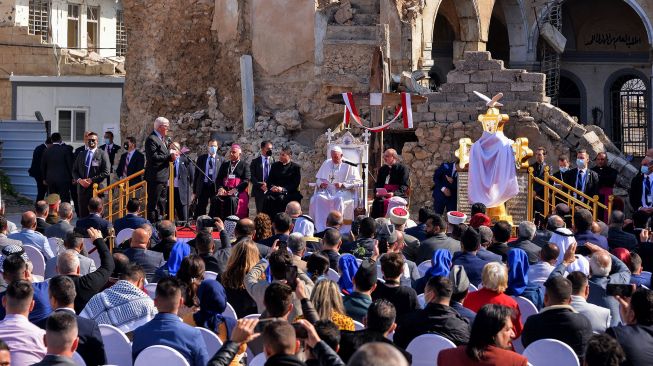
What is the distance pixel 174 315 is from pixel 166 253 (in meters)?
3.63

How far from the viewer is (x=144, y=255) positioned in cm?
1010

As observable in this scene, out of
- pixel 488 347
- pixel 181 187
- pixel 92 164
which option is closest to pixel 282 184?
pixel 181 187

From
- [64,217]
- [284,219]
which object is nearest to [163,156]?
[64,217]

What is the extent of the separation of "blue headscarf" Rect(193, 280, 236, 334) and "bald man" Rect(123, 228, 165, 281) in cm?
214

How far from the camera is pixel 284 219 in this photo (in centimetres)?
1128

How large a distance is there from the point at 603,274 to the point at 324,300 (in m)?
2.90

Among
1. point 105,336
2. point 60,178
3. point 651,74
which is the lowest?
point 105,336

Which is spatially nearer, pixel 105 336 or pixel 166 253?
pixel 105 336

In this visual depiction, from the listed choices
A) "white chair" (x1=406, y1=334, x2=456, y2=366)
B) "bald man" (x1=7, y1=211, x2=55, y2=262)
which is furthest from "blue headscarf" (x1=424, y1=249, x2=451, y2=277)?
"bald man" (x1=7, y1=211, x2=55, y2=262)

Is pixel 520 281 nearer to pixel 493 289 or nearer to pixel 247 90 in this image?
pixel 493 289

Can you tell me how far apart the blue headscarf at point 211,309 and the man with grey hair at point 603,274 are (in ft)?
7.62

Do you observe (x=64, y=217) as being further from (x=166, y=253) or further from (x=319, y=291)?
(x=319, y=291)

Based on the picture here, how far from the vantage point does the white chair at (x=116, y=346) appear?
7.33m

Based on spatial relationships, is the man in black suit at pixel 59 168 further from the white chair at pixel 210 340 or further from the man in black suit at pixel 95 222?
the white chair at pixel 210 340
